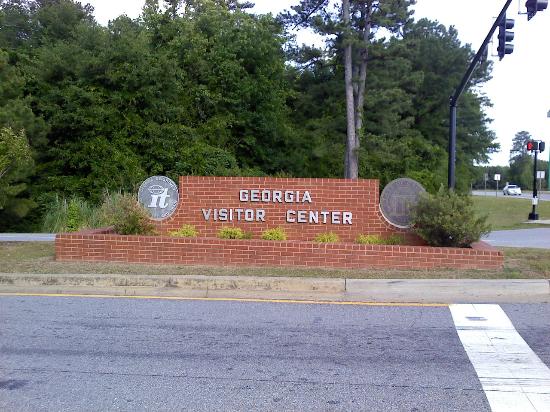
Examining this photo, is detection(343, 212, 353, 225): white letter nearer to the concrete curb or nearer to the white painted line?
the concrete curb

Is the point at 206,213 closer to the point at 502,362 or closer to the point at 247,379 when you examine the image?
the point at 247,379

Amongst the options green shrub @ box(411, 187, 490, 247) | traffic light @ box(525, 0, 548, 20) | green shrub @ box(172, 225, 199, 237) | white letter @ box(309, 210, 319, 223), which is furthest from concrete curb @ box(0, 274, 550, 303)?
traffic light @ box(525, 0, 548, 20)

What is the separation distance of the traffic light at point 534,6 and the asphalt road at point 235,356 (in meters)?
7.43

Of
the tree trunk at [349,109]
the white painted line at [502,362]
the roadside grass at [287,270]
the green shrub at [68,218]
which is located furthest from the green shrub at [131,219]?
the tree trunk at [349,109]

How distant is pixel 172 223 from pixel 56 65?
655 inches

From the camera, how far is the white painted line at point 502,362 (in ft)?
15.6

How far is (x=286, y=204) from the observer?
1280 centimetres

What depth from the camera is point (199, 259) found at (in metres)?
11.0

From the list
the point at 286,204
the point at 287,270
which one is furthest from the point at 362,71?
the point at 287,270

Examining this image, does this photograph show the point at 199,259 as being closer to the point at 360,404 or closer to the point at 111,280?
the point at 111,280

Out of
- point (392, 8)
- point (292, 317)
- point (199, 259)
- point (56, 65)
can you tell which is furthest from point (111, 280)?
point (392, 8)

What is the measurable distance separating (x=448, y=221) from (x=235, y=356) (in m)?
5.93

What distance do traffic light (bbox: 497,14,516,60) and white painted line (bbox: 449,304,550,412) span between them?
846cm

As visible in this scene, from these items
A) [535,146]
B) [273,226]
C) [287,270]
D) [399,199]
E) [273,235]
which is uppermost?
[535,146]
